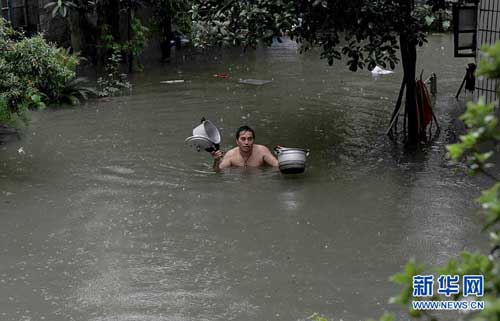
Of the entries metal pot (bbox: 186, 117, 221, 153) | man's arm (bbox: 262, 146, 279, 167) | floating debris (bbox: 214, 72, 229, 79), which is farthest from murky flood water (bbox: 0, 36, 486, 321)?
floating debris (bbox: 214, 72, 229, 79)

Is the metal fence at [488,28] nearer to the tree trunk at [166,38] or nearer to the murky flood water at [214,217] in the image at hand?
the murky flood water at [214,217]

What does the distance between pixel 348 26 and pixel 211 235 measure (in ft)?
11.2

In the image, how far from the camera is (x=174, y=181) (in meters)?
9.84

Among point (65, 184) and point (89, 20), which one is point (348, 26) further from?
point (89, 20)

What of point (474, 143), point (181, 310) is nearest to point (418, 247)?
point (181, 310)

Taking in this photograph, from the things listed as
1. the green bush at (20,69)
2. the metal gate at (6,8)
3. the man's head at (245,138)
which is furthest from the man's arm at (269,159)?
the metal gate at (6,8)

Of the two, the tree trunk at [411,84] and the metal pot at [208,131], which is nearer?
the metal pot at [208,131]

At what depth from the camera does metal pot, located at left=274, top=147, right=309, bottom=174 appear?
955 cm

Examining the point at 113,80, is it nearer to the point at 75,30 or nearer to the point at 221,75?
the point at 75,30

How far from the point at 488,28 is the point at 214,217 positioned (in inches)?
251

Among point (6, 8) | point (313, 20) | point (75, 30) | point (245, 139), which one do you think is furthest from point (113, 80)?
point (313, 20)

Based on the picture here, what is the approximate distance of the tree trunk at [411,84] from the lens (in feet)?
35.7

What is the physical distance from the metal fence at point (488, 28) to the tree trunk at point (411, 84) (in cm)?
154

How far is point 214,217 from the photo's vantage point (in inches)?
335
